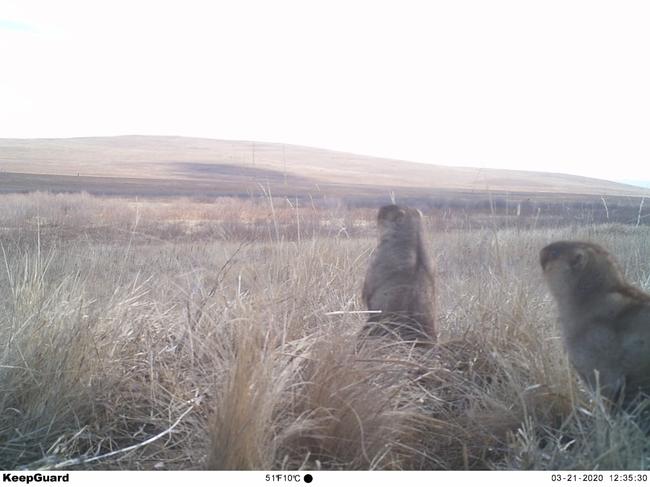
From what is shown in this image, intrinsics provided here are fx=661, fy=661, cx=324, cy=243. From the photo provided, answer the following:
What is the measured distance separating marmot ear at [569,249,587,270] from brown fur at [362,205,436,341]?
1.24 meters

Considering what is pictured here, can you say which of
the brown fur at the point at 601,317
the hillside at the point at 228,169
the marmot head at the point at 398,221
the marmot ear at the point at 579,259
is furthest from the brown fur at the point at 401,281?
the hillside at the point at 228,169

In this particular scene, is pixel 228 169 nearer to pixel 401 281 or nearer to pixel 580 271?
pixel 401 281

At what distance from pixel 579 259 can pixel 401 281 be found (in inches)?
59.2

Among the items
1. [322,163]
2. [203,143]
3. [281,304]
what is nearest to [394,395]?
[281,304]

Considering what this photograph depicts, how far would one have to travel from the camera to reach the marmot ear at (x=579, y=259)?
164 inches

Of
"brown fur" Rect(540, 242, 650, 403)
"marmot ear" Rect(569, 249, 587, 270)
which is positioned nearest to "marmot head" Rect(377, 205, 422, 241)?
"brown fur" Rect(540, 242, 650, 403)

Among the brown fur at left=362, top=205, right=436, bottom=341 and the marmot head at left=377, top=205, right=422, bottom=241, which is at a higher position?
the marmot head at left=377, top=205, right=422, bottom=241

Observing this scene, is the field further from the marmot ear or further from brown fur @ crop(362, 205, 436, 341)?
the marmot ear

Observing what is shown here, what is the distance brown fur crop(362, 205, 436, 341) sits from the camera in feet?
16.5

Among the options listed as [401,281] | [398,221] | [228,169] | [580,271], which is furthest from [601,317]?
[228,169]

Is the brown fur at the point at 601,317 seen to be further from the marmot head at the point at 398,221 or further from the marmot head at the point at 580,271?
the marmot head at the point at 398,221

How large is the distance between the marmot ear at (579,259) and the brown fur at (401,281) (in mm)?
1237
